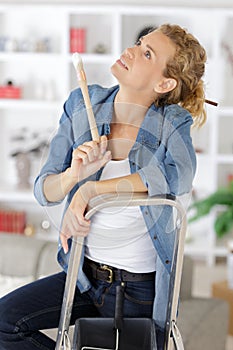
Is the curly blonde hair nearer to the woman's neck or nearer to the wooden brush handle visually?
the woman's neck

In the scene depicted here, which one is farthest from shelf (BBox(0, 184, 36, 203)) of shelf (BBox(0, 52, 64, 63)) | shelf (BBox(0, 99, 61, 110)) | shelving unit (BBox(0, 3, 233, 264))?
shelf (BBox(0, 52, 64, 63))

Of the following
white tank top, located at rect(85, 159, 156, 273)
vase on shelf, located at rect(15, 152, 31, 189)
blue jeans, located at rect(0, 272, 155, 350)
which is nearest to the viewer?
white tank top, located at rect(85, 159, 156, 273)

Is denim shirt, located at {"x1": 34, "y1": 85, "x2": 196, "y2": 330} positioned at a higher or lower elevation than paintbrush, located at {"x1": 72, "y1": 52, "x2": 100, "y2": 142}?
lower

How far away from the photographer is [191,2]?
A: 5516 mm

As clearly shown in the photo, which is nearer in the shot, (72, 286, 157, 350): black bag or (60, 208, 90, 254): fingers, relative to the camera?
(60, 208, 90, 254): fingers

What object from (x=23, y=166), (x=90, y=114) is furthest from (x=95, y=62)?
(x=90, y=114)

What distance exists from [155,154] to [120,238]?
0.23m

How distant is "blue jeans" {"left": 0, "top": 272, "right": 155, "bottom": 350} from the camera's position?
177cm

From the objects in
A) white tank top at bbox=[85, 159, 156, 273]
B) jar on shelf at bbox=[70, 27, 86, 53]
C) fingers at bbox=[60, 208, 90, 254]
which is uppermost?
fingers at bbox=[60, 208, 90, 254]

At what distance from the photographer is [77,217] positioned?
158 centimetres

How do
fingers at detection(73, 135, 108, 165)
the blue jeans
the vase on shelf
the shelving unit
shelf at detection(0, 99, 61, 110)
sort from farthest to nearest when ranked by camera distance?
the vase on shelf, shelf at detection(0, 99, 61, 110), the shelving unit, the blue jeans, fingers at detection(73, 135, 108, 165)

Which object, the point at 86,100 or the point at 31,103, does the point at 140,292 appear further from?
the point at 31,103

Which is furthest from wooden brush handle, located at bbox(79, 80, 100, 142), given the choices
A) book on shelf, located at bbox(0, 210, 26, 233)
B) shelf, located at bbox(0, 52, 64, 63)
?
book on shelf, located at bbox(0, 210, 26, 233)

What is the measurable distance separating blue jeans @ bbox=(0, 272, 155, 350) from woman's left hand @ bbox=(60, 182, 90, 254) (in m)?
0.27
